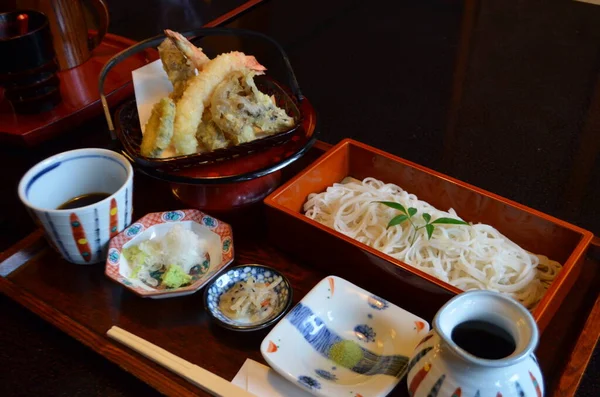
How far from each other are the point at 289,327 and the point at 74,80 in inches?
40.7

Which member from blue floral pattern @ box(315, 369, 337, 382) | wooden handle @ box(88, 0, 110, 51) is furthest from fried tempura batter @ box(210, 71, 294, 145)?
wooden handle @ box(88, 0, 110, 51)

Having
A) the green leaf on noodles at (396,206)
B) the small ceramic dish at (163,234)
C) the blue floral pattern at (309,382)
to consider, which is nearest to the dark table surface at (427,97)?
the small ceramic dish at (163,234)

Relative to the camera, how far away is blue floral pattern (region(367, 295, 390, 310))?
0.84 metres

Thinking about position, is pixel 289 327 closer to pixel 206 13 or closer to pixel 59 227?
pixel 59 227

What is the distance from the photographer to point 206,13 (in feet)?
6.62

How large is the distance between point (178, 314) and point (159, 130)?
34 cm

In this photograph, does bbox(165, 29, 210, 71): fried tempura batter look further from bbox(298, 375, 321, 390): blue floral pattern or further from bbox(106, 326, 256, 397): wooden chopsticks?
bbox(298, 375, 321, 390): blue floral pattern

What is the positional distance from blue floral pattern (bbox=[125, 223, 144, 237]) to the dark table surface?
0.20 metres

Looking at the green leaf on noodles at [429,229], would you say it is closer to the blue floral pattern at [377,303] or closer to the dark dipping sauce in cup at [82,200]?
the blue floral pattern at [377,303]

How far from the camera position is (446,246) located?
0.94 metres

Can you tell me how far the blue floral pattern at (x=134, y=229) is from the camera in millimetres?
969

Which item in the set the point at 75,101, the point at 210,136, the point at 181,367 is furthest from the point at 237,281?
the point at 75,101

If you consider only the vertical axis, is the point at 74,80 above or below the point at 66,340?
above

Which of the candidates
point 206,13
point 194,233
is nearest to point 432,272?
point 194,233
